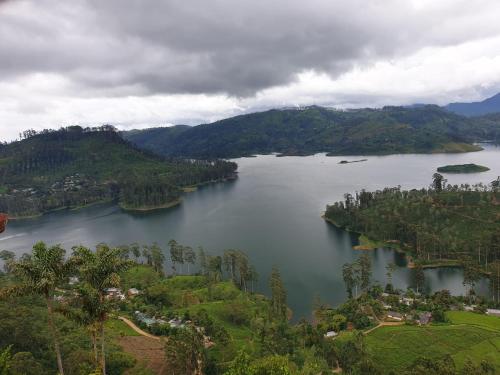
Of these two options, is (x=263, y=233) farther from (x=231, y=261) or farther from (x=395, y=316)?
(x=395, y=316)

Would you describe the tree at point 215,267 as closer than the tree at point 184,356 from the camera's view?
No

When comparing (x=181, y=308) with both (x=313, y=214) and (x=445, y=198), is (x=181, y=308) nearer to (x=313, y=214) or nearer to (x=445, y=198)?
(x=313, y=214)

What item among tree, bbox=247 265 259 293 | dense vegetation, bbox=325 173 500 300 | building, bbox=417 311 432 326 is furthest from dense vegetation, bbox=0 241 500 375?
dense vegetation, bbox=325 173 500 300

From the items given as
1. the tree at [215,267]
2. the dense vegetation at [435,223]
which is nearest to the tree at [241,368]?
the tree at [215,267]

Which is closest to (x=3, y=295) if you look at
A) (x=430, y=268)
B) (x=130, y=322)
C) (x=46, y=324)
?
(x=46, y=324)

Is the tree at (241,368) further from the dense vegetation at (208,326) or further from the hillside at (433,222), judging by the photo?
the hillside at (433,222)

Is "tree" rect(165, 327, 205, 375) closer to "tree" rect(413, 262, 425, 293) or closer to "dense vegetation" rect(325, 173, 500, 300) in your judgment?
"tree" rect(413, 262, 425, 293)
